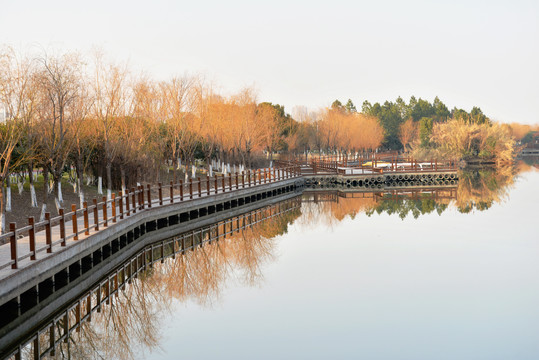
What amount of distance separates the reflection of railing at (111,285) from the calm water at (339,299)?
0.46m

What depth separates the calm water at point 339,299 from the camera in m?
11.1

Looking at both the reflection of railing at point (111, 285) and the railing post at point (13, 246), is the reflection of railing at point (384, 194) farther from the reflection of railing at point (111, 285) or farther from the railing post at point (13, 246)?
the railing post at point (13, 246)

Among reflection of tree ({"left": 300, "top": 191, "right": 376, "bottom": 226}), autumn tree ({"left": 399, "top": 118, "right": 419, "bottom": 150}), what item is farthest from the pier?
autumn tree ({"left": 399, "top": 118, "right": 419, "bottom": 150})

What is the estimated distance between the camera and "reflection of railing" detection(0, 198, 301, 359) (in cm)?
1091

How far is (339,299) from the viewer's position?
1427 centimetres

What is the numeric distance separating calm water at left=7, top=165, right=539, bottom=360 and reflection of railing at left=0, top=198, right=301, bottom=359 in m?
0.46

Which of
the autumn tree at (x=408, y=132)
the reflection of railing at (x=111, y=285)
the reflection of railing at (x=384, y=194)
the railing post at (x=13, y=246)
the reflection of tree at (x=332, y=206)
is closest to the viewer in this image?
the reflection of railing at (x=111, y=285)

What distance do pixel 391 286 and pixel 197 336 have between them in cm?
586

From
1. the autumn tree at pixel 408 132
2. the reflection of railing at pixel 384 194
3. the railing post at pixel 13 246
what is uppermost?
the autumn tree at pixel 408 132

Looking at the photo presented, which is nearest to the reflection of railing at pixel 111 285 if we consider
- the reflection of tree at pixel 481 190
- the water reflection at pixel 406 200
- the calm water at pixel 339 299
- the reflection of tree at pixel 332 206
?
the calm water at pixel 339 299

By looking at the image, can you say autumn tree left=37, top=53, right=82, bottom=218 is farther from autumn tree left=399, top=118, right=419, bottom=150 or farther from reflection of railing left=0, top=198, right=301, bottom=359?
autumn tree left=399, top=118, right=419, bottom=150

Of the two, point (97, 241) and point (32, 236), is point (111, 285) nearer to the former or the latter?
point (97, 241)

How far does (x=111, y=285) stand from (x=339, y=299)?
5.87 meters

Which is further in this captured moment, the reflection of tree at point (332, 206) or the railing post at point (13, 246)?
the reflection of tree at point (332, 206)
